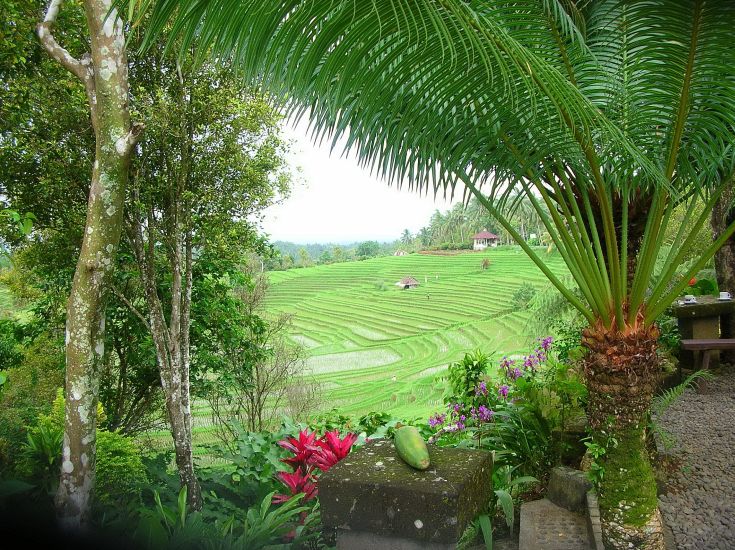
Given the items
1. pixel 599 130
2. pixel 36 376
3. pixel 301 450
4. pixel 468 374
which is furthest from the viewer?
pixel 36 376

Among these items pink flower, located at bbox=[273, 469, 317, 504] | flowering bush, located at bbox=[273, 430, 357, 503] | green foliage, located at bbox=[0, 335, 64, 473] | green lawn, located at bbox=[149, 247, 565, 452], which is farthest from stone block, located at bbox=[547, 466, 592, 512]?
green lawn, located at bbox=[149, 247, 565, 452]

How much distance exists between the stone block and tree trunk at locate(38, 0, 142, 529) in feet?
6.31

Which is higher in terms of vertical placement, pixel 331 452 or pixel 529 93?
pixel 529 93

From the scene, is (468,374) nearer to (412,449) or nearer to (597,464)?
(597,464)

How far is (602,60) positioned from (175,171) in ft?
11.0

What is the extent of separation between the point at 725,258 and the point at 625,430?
3847 millimetres

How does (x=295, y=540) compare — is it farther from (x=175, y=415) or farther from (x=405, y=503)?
(x=175, y=415)

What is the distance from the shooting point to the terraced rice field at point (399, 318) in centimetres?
1407

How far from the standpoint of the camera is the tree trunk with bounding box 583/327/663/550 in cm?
177

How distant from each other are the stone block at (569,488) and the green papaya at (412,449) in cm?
103

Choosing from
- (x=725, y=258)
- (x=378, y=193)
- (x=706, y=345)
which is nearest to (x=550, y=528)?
(x=378, y=193)

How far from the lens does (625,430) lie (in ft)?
5.90

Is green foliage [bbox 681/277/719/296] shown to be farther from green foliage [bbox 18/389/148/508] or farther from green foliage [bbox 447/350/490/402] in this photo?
green foliage [bbox 18/389/148/508]

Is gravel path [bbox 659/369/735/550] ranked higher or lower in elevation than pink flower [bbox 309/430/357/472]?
lower
